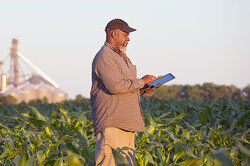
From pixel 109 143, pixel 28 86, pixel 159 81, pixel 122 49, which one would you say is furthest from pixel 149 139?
pixel 28 86

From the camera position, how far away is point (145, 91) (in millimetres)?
4266

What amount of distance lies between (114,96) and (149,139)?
2223mm

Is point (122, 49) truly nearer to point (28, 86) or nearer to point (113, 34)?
point (113, 34)

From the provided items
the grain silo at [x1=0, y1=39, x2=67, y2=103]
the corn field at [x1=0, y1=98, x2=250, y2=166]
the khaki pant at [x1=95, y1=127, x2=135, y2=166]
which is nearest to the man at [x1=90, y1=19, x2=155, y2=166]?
the khaki pant at [x1=95, y1=127, x2=135, y2=166]

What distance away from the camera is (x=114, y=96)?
3.84 m

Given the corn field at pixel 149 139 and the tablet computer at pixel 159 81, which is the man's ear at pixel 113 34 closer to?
the tablet computer at pixel 159 81

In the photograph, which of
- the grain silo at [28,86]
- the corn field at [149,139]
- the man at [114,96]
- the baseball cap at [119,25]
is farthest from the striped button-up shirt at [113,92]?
the grain silo at [28,86]

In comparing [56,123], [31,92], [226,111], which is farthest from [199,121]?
[31,92]

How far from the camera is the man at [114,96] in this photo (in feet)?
12.3

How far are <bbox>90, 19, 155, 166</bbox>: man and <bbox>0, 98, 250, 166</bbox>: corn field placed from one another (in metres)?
0.32

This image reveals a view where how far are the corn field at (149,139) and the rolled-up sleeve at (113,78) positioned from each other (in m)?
0.60

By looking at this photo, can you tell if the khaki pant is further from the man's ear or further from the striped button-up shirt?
the man's ear

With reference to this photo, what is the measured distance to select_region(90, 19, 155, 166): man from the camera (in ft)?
12.3

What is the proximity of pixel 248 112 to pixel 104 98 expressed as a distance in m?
4.89
